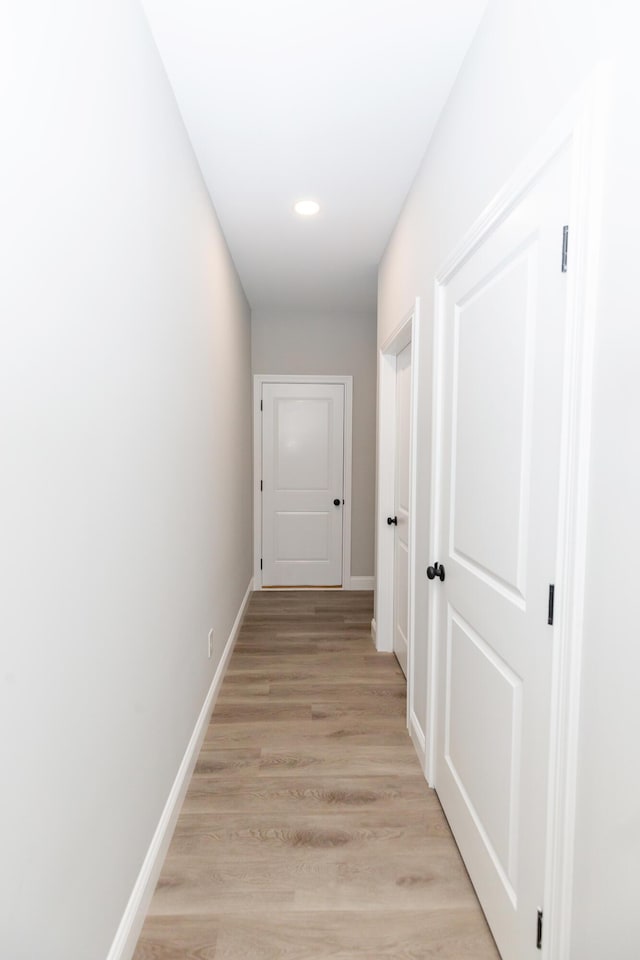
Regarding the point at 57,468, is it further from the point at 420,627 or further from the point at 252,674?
the point at 252,674

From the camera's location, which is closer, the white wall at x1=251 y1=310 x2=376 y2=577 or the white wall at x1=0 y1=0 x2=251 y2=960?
the white wall at x1=0 y1=0 x2=251 y2=960

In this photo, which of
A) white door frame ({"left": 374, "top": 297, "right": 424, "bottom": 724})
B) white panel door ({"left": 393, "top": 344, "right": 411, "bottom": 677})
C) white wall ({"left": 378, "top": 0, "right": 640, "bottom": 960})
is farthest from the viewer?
white door frame ({"left": 374, "top": 297, "right": 424, "bottom": 724})

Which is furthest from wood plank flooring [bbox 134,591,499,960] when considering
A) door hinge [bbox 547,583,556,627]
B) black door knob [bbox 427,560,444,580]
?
door hinge [bbox 547,583,556,627]

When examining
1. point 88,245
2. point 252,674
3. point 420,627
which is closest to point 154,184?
point 88,245

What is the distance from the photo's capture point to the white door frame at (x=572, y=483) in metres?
0.90

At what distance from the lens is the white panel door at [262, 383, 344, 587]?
4695 millimetres

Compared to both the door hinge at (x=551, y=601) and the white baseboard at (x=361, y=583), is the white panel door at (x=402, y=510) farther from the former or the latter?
the door hinge at (x=551, y=601)

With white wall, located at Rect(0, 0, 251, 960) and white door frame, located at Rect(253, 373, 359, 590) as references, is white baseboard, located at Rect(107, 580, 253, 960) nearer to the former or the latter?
white wall, located at Rect(0, 0, 251, 960)

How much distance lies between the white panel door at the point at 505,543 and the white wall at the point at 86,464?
0.98 meters

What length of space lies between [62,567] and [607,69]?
1.32 meters

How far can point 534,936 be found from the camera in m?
1.11

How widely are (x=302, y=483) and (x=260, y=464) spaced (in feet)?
1.42

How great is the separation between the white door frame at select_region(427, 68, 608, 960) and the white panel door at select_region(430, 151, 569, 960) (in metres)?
0.05

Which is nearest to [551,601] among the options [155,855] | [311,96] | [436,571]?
[436,571]
